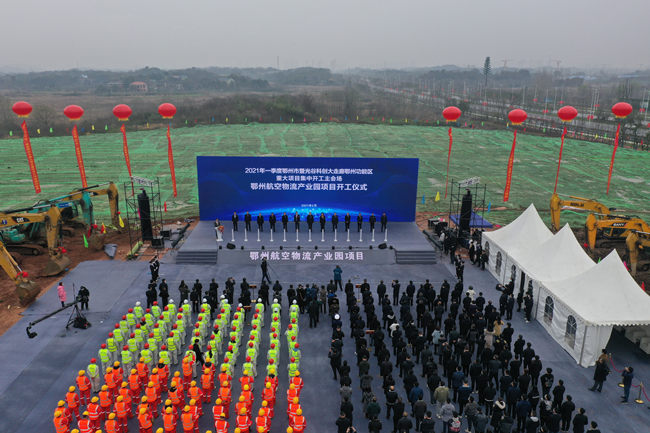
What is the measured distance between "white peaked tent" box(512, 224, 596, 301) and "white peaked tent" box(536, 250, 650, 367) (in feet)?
2.90

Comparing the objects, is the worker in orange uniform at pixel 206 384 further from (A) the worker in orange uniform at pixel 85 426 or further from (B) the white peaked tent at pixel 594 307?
(B) the white peaked tent at pixel 594 307

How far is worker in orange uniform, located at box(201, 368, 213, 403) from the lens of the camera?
10.4m

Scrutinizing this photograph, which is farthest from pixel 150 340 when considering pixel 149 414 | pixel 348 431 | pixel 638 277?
pixel 638 277

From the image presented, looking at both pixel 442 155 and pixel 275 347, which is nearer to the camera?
pixel 275 347

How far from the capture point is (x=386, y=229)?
2236cm

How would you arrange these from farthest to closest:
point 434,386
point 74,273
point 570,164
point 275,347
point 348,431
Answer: point 570,164
point 74,273
point 275,347
point 434,386
point 348,431

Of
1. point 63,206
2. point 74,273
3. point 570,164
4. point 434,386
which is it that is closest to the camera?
point 434,386

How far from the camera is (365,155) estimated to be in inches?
1777

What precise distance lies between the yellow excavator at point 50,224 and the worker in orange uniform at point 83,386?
932 cm

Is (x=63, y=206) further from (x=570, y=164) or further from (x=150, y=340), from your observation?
(x=570, y=164)

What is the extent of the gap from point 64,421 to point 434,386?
25.8ft

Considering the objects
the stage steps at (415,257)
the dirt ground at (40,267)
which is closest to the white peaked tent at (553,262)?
the stage steps at (415,257)

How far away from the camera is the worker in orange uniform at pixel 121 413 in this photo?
31.1 ft

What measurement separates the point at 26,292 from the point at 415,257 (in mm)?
15035
